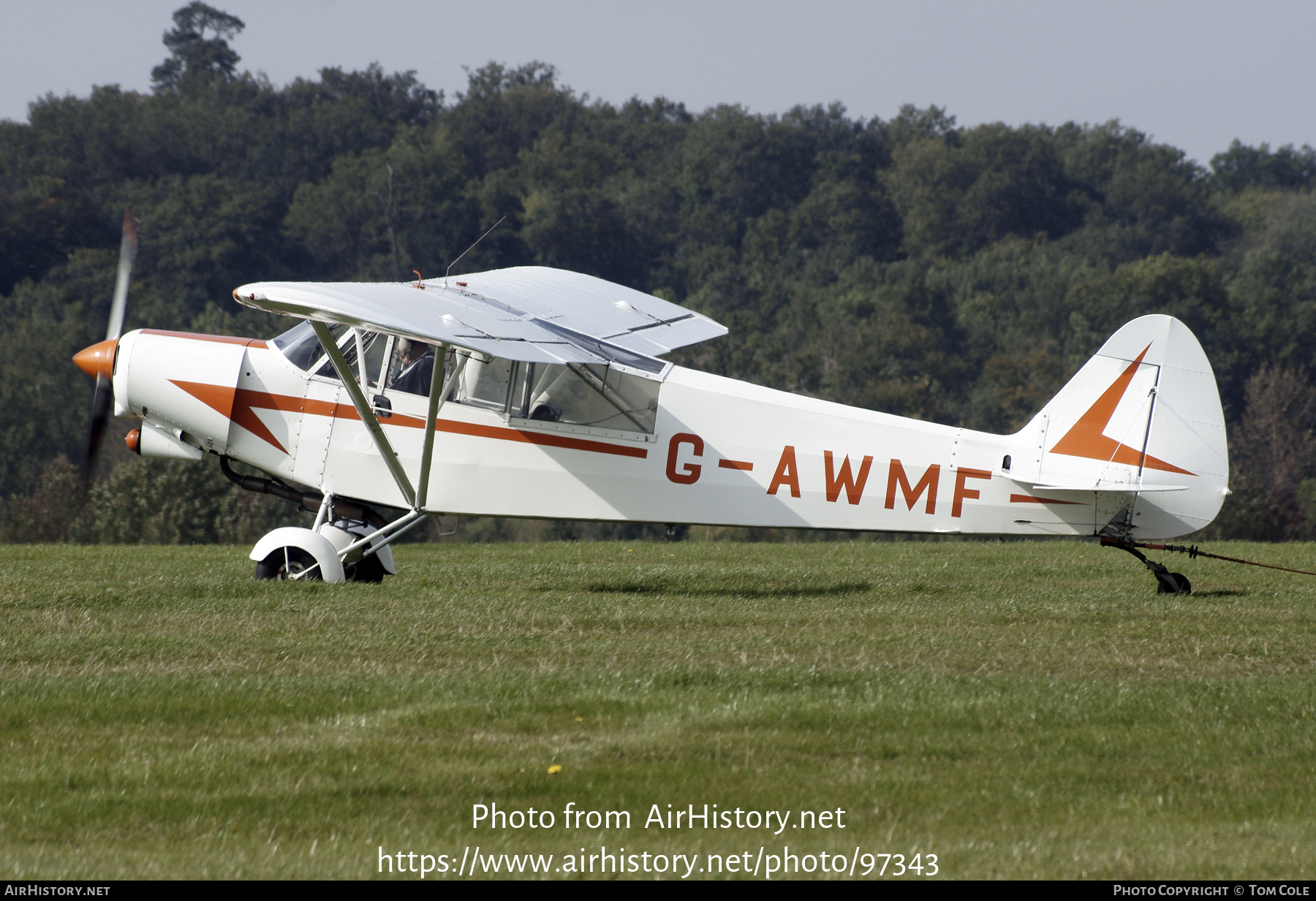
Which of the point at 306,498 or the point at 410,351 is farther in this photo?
the point at 306,498

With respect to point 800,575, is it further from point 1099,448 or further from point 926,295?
point 926,295

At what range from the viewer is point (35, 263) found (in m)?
72.9

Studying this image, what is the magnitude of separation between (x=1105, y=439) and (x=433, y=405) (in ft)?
16.0

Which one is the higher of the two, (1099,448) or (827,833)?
(1099,448)

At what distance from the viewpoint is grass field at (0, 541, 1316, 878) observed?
502cm

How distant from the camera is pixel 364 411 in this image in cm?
1016

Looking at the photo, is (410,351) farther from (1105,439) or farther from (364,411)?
(1105,439)

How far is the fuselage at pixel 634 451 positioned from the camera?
34.2 ft

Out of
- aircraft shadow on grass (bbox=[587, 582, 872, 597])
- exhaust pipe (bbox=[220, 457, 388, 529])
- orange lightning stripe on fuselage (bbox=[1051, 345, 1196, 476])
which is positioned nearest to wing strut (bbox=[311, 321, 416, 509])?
exhaust pipe (bbox=[220, 457, 388, 529])

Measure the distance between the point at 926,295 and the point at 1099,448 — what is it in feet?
229

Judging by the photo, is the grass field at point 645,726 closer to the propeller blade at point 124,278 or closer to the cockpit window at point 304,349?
the cockpit window at point 304,349

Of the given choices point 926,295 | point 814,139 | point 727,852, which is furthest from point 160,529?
point 814,139

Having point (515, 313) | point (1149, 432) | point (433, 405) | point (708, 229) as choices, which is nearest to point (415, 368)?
point (433, 405)

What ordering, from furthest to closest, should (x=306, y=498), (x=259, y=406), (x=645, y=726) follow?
(x=306, y=498) → (x=259, y=406) → (x=645, y=726)
